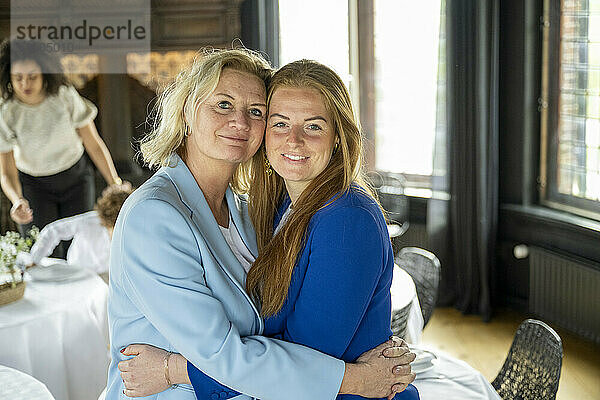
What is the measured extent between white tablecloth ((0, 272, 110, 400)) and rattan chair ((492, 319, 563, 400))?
184cm

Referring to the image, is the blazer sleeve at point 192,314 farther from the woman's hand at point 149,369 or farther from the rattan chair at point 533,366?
the rattan chair at point 533,366

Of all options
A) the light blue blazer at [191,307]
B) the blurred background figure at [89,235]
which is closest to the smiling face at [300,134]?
the light blue blazer at [191,307]

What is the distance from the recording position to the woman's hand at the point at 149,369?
1.57 metres

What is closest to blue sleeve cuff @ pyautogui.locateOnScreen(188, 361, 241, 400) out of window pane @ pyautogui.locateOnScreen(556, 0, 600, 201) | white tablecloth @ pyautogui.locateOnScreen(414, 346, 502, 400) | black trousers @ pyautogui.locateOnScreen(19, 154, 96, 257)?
white tablecloth @ pyautogui.locateOnScreen(414, 346, 502, 400)

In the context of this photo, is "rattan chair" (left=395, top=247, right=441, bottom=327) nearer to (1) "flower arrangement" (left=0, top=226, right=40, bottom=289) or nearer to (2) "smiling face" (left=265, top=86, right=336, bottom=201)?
(1) "flower arrangement" (left=0, top=226, right=40, bottom=289)

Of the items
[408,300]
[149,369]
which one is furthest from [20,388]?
[408,300]

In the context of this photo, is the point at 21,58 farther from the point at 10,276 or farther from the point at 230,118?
the point at 230,118

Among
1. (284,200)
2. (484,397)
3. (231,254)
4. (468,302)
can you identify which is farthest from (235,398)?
(468,302)

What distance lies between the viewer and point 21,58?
430cm

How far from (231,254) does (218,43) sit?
3408 mm

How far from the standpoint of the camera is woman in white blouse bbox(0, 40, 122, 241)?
4.31m

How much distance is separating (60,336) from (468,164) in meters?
3.13

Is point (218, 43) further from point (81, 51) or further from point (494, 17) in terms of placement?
point (494, 17)

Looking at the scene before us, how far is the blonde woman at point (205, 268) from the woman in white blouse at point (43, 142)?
114 inches
